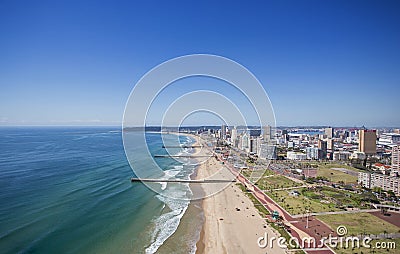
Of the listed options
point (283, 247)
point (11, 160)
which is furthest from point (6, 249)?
point (11, 160)

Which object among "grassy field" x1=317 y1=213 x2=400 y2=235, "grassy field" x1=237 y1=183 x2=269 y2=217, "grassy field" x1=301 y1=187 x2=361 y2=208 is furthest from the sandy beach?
"grassy field" x1=301 y1=187 x2=361 y2=208

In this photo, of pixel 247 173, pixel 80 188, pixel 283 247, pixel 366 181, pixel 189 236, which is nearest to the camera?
pixel 283 247

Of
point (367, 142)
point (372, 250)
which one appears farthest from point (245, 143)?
point (372, 250)

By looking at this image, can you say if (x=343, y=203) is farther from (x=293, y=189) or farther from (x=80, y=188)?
(x=80, y=188)

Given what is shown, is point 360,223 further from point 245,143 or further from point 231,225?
point 245,143

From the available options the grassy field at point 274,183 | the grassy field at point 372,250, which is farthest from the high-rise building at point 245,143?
the grassy field at point 372,250

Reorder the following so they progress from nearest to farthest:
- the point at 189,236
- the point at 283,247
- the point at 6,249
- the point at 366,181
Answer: the point at 6,249 → the point at 283,247 → the point at 189,236 → the point at 366,181

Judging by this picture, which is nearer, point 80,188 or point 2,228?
point 2,228

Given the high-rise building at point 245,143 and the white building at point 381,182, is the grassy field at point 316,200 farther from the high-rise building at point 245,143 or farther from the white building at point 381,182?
the high-rise building at point 245,143
